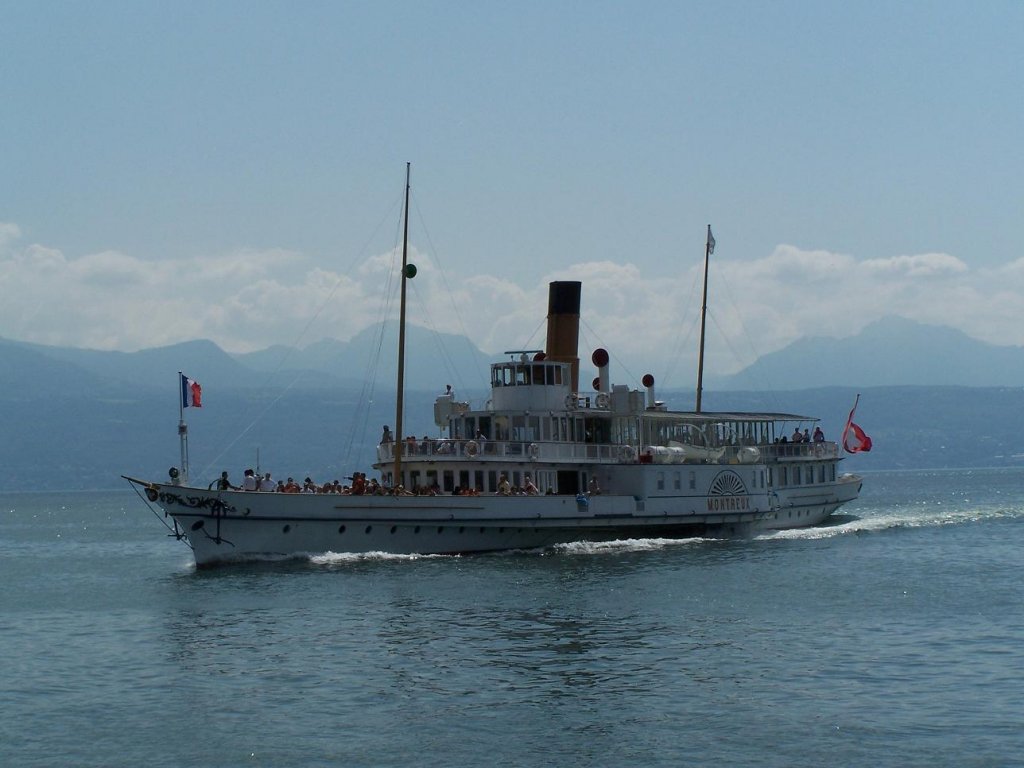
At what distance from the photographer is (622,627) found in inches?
1404

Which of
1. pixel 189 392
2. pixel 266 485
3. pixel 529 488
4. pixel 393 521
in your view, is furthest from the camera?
pixel 529 488

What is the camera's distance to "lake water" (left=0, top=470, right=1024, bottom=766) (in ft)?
78.9

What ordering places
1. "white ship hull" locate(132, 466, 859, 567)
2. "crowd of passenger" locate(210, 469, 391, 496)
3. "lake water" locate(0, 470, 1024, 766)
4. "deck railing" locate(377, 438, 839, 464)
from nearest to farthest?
1. "lake water" locate(0, 470, 1024, 766)
2. "white ship hull" locate(132, 466, 859, 567)
3. "crowd of passenger" locate(210, 469, 391, 496)
4. "deck railing" locate(377, 438, 839, 464)

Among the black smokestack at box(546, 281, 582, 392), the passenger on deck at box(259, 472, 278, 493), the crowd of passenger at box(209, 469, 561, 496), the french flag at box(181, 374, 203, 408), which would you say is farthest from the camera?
the black smokestack at box(546, 281, 582, 392)

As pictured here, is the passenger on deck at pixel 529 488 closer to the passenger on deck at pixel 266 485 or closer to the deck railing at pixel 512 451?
the deck railing at pixel 512 451

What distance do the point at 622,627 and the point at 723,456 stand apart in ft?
94.9

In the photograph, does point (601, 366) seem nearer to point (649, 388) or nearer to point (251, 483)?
point (649, 388)

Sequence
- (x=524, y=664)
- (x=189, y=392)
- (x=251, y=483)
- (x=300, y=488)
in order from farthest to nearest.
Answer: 1. (x=300, y=488)
2. (x=251, y=483)
3. (x=189, y=392)
4. (x=524, y=664)

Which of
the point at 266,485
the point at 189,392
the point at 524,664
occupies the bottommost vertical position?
the point at 524,664

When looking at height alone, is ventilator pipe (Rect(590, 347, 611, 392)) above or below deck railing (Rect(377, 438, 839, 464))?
above

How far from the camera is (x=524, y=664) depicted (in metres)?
30.6

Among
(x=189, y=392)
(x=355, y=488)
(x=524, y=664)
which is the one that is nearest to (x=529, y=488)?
(x=355, y=488)

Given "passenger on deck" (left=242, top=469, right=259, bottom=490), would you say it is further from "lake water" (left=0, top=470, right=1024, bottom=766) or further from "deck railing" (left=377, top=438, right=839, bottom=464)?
"deck railing" (left=377, top=438, right=839, bottom=464)

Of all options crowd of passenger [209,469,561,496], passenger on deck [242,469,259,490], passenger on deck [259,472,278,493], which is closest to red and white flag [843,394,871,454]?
crowd of passenger [209,469,561,496]
